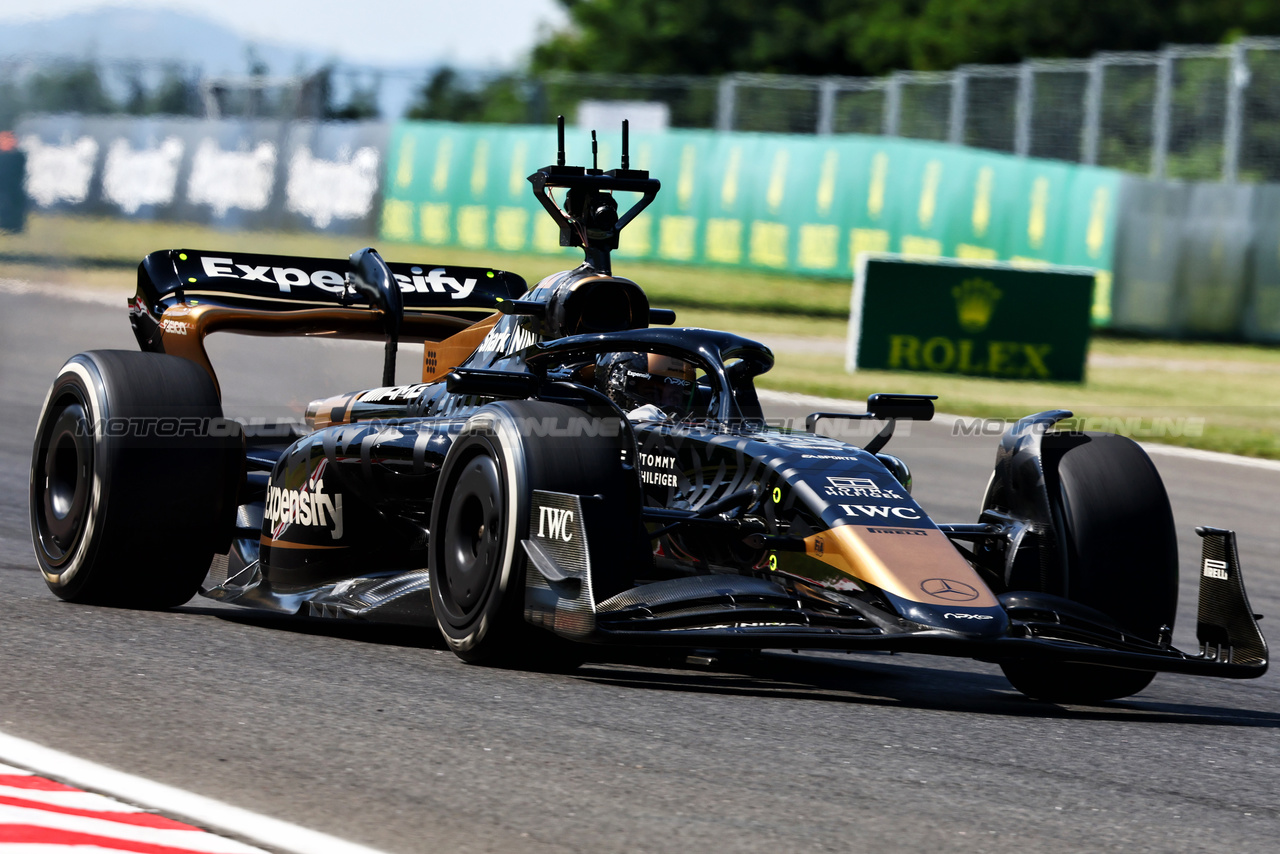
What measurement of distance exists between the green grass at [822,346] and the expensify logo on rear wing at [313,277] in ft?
22.7

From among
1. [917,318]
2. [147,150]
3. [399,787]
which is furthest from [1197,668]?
[147,150]

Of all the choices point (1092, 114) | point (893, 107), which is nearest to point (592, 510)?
point (1092, 114)

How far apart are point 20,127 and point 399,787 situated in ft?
62.7

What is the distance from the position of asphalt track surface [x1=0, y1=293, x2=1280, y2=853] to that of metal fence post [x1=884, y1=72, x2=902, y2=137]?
71.2ft

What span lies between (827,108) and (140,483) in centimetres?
2322

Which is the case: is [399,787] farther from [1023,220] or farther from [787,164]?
[787,164]

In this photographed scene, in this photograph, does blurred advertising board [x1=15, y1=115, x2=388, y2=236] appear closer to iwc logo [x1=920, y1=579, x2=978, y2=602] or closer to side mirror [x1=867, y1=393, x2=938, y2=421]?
side mirror [x1=867, y1=393, x2=938, y2=421]

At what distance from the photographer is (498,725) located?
4918mm

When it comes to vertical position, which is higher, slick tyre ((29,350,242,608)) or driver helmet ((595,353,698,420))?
driver helmet ((595,353,698,420))

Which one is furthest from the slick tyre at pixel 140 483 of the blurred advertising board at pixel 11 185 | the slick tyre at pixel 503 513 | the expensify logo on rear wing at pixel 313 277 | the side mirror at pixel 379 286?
the blurred advertising board at pixel 11 185

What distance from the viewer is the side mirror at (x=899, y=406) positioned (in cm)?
665

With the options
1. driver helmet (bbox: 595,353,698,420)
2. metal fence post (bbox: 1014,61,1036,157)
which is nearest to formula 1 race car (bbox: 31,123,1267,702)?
driver helmet (bbox: 595,353,698,420)

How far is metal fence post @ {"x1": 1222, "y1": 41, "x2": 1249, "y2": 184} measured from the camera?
23516mm

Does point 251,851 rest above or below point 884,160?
below
